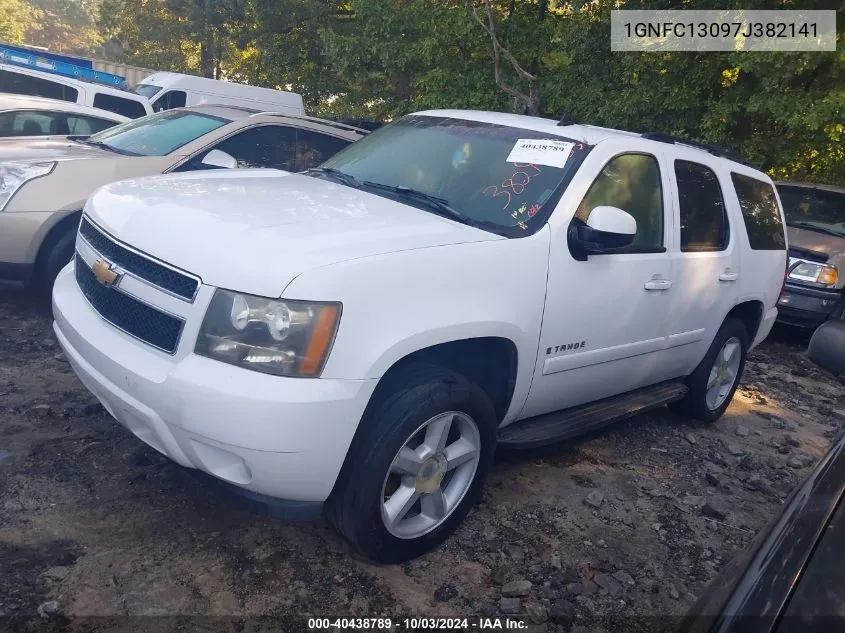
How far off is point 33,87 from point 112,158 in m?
6.30

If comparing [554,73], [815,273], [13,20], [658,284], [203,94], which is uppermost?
[13,20]

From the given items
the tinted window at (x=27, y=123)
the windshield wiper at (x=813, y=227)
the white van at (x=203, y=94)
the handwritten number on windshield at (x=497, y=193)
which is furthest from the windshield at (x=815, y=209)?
the white van at (x=203, y=94)

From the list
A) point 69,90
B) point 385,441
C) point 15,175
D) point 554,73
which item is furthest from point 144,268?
point 554,73

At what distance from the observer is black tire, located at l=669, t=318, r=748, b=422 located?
191 inches

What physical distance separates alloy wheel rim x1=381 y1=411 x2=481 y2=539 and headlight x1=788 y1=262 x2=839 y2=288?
6.31 m

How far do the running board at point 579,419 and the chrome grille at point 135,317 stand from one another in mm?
1538

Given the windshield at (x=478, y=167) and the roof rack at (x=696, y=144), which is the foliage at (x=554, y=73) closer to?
the roof rack at (x=696, y=144)

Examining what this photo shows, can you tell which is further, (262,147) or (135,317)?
(262,147)

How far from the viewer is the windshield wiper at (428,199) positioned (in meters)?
3.36

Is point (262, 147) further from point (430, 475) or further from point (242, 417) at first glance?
point (242, 417)

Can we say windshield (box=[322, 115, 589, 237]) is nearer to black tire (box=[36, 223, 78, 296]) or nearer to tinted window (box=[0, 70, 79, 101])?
black tire (box=[36, 223, 78, 296])

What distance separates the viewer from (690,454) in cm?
476

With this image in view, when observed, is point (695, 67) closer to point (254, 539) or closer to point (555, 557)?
point (555, 557)

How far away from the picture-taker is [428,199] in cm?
352
